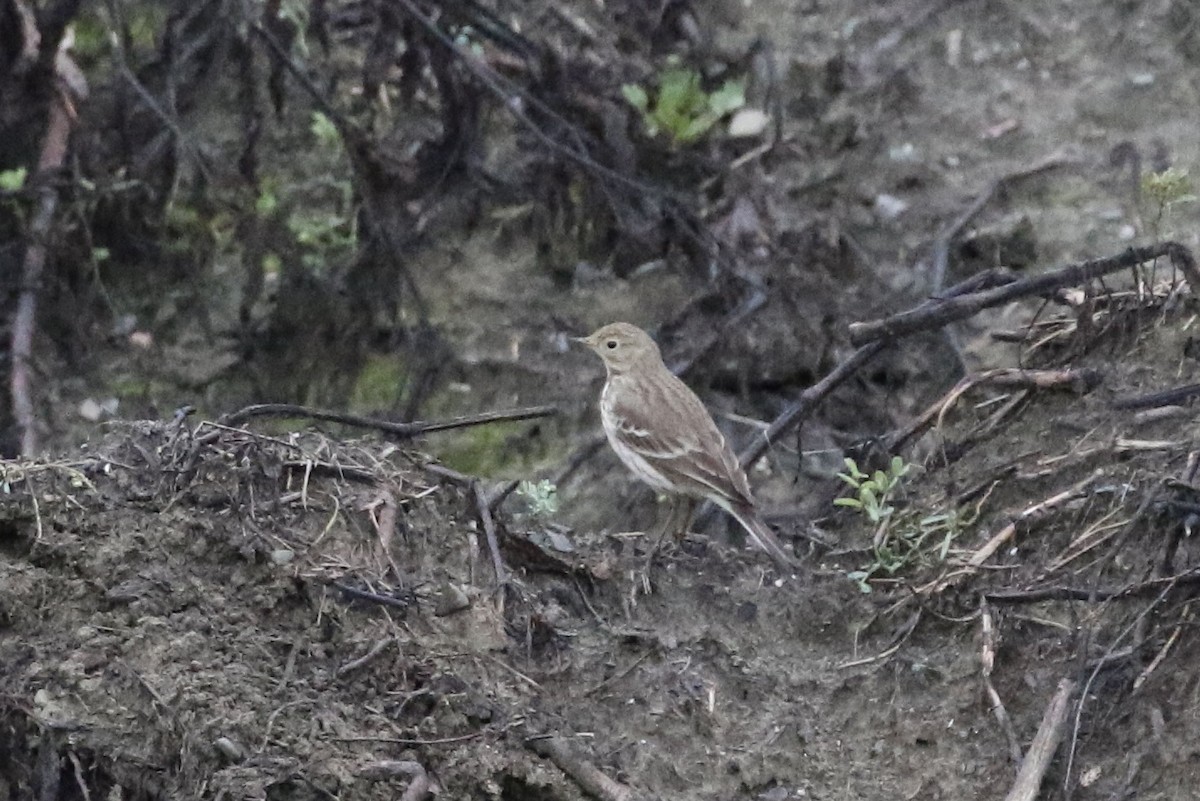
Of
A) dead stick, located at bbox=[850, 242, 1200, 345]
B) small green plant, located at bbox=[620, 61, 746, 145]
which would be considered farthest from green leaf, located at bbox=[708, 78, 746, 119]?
dead stick, located at bbox=[850, 242, 1200, 345]

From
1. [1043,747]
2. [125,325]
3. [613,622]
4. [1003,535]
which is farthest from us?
[125,325]

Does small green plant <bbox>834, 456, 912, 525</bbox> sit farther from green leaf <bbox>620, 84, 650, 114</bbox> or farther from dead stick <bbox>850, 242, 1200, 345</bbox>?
green leaf <bbox>620, 84, 650, 114</bbox>

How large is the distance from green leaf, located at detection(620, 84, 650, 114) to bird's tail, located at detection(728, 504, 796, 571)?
10.9 ft

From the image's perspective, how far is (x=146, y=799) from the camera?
155 inches

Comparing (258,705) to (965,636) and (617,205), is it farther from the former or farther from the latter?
(617,205)

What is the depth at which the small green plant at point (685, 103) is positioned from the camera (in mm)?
9477

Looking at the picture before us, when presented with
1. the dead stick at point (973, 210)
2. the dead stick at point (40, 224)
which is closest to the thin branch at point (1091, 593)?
the dead stick at point (973, 210)

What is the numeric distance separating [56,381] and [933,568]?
5051mm

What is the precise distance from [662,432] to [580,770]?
2.87 metres

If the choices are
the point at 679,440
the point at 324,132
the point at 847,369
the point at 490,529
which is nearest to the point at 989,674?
the point at 490,529

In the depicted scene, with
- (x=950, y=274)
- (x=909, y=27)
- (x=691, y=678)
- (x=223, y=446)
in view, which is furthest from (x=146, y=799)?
(x=909, y=27)

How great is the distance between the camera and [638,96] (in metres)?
9.41

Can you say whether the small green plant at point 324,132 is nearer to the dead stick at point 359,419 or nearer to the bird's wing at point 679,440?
the bird's wing at point 679,440

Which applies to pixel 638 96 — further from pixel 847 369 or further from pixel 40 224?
pixel 847 369
